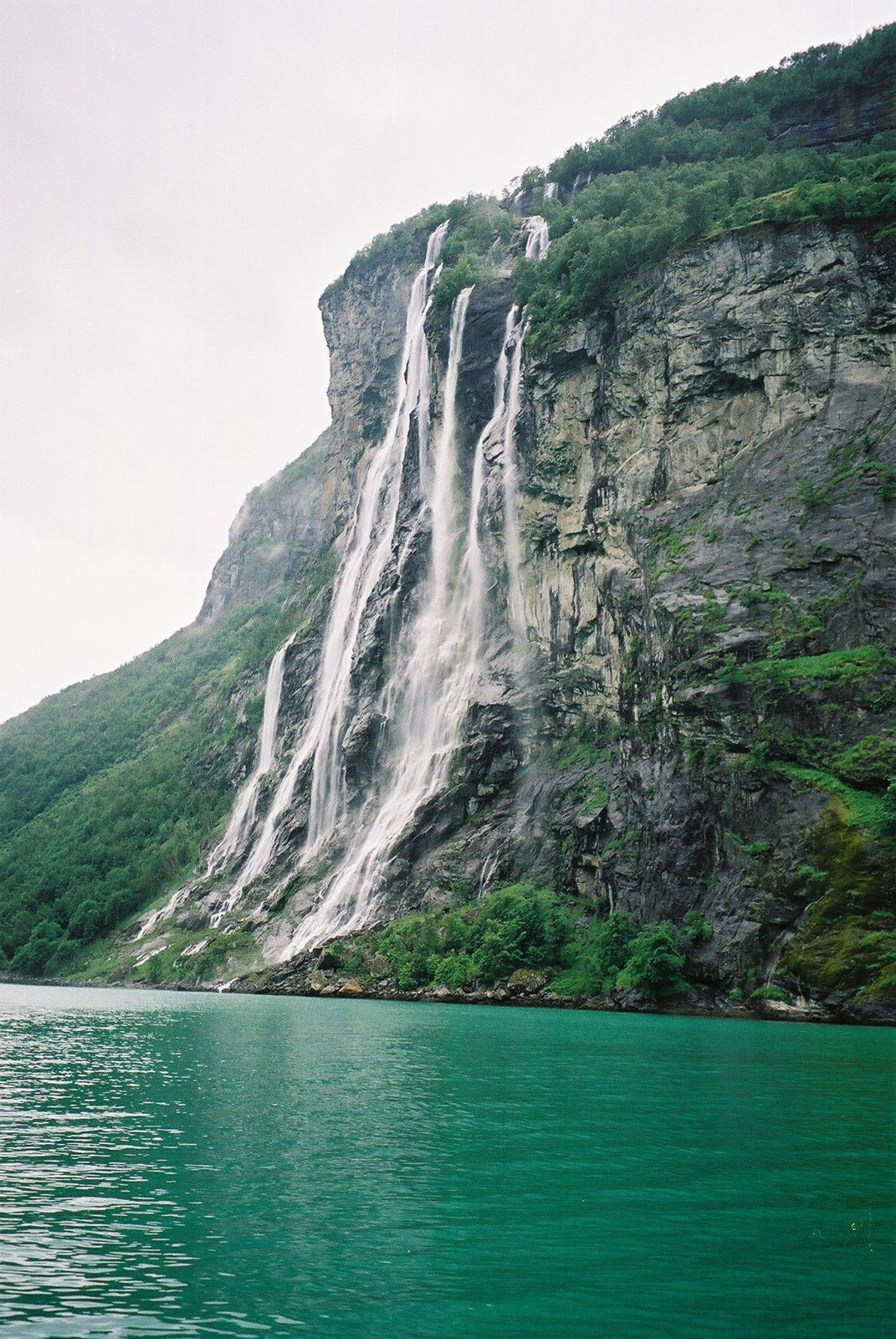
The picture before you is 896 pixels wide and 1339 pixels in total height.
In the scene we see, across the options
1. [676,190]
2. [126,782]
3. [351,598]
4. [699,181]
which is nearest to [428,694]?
[351,598]

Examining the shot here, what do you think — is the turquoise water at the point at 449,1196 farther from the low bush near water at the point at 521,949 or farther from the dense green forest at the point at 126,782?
the dense green forest at the point at 126,782

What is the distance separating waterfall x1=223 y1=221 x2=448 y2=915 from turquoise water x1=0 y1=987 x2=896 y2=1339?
40.8 meters

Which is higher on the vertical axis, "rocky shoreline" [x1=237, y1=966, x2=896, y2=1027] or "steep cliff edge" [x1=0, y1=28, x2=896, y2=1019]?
"steep cliff edge" [x1=0, y1=28, x2=896, y2=1019]

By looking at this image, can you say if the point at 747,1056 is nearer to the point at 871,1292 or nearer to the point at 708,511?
the point at 871,1292

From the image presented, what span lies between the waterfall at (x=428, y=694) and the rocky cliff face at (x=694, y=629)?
3.98ft

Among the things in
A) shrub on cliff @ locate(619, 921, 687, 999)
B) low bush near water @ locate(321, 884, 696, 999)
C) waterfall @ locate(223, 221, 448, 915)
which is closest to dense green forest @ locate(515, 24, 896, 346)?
waterfall @ locate(223, 221, 448, 915)

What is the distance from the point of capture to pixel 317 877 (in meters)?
54.7

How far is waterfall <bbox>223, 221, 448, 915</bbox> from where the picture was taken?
61.4m

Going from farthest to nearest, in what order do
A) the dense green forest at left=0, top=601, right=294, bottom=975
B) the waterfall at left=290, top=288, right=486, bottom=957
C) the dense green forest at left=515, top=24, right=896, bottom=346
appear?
the dense green forest at left=0, top=601, right=294, bottom=975
the waterfall at left=290, top=288, right=486, bottom=957
the dense green forest at left=515, top=24, right=896, bottom=346

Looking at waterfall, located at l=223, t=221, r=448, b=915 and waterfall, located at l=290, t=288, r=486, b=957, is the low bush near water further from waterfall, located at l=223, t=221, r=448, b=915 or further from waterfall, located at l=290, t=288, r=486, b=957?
waterfall, located at l=223, t=221, r=448, b=915

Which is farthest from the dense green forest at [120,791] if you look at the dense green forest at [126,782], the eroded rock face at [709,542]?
the eroded rock face at [709,542]

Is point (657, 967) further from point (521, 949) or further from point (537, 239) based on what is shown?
point (537, 239)

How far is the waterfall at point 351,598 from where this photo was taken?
61.4 m

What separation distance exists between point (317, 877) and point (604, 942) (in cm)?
2202
